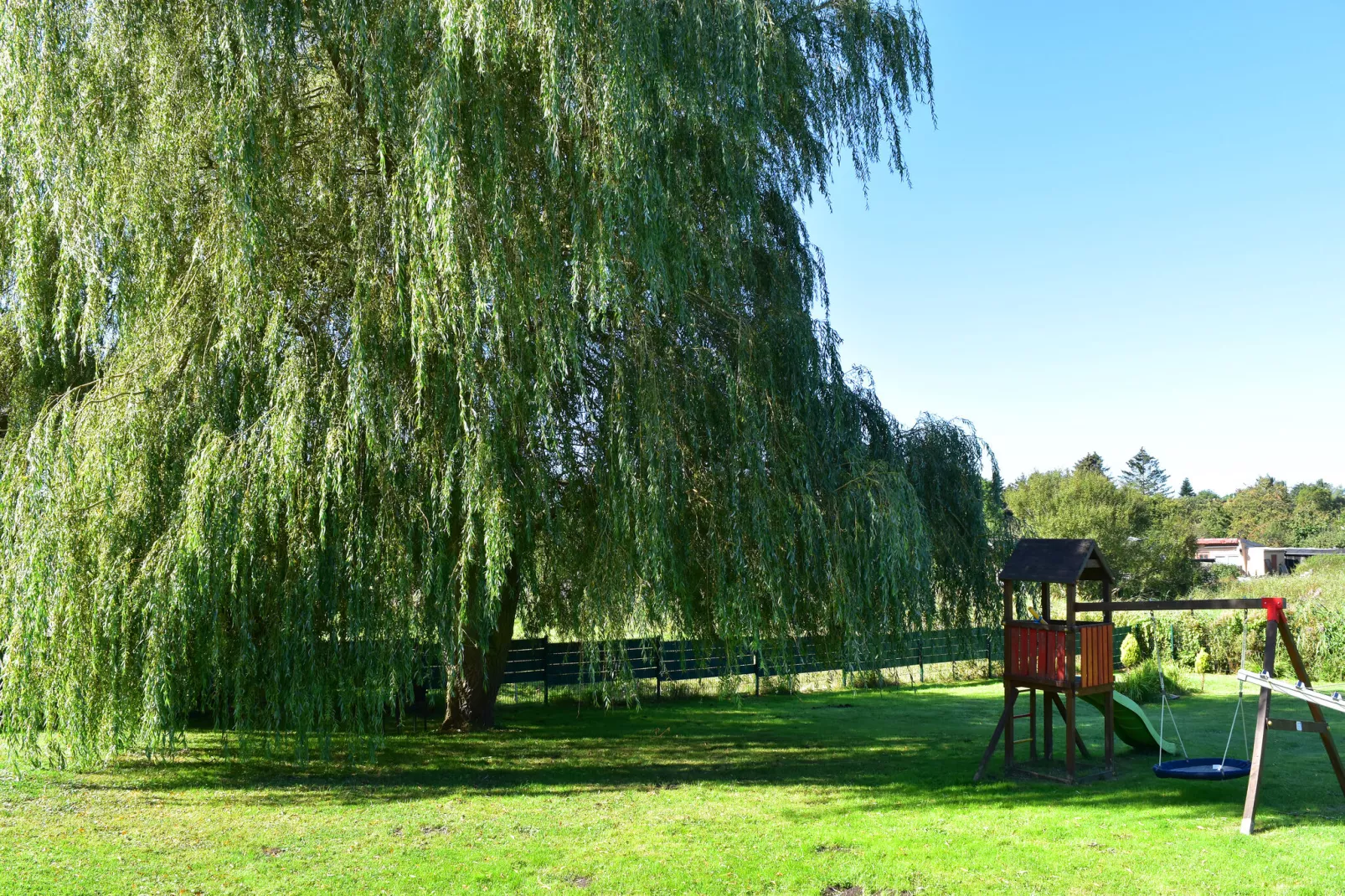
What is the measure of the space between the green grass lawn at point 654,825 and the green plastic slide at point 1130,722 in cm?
28

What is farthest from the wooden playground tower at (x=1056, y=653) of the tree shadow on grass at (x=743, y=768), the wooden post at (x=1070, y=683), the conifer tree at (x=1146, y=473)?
the conifer tree at (x=1146, y=473)

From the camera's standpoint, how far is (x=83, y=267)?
6945 millimetres

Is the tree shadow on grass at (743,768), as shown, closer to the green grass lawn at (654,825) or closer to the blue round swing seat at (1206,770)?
the green grass lawn at (654,825)

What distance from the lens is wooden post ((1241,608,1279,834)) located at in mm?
6848

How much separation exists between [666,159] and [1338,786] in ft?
26.4

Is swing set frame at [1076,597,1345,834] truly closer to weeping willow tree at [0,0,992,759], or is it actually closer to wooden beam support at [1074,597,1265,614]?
wooden beam support at [1074,597,1265,614]

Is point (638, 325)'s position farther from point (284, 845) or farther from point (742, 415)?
point (284, 845)

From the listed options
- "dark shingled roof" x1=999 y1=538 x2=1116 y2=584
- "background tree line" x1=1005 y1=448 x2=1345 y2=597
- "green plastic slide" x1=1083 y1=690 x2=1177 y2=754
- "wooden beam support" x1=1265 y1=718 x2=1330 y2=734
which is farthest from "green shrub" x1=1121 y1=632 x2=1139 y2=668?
"wooden beam support" x1=1265 y1=718 x2=1330 y2=734

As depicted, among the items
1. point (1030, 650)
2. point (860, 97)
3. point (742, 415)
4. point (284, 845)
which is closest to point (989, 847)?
point (1030, 650)

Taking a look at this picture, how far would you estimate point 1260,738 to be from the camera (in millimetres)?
7309

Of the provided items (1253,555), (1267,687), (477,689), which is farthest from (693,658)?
(1253,555)

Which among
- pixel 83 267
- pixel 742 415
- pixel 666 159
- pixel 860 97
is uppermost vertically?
pixel 860 97

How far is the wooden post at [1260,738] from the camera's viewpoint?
6848mm

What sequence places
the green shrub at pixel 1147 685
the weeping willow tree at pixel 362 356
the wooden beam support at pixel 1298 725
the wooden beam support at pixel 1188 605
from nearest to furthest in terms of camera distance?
the weeping willow tree at pixel 362 356
the wooden beam support at pixel 1298 725
the wooden beam support at pixel 1188 605
the green shrub at pixel 1147 685
